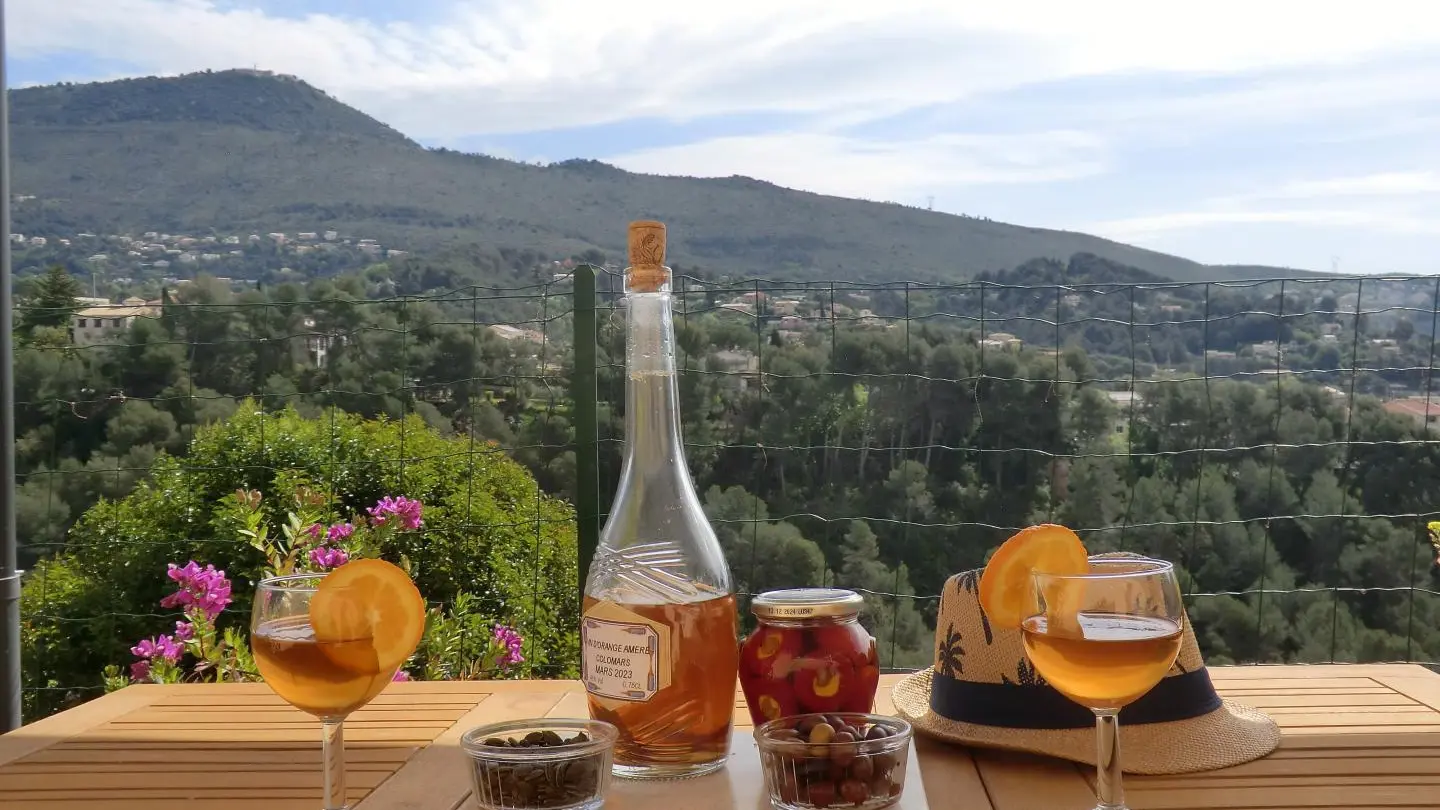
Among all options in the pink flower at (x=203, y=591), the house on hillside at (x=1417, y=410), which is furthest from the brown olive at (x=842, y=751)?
the house on hillside at (x=1417, y=410)

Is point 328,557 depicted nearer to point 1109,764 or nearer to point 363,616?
point 363,616

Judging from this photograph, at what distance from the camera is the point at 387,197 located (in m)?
12.2

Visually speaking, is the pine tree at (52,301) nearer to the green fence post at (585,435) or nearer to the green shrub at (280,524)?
the green shrub at (280,524)

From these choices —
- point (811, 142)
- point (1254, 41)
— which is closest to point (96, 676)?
point (1254, 41)

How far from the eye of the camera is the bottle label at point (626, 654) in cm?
91

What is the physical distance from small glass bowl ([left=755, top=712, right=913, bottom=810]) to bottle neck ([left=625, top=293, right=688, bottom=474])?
248 mm

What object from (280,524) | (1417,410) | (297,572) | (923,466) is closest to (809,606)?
(297,572)

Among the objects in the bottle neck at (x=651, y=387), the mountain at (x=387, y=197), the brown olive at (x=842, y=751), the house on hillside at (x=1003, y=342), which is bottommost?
the brown olive at (x=842, y=751)

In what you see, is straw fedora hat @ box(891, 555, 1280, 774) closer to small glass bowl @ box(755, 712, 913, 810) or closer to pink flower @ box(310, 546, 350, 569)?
small glass bowl @ box(755, 712, 913, 810)

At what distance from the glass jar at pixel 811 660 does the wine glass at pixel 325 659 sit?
11.2 inches

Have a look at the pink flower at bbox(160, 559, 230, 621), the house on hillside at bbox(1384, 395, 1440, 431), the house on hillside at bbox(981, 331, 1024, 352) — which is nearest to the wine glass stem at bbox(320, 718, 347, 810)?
the pink flower at bbox(160, 559, 230, 621)

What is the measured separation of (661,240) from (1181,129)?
862cm

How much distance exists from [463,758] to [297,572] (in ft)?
4.74

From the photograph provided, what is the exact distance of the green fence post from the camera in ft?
8.81
